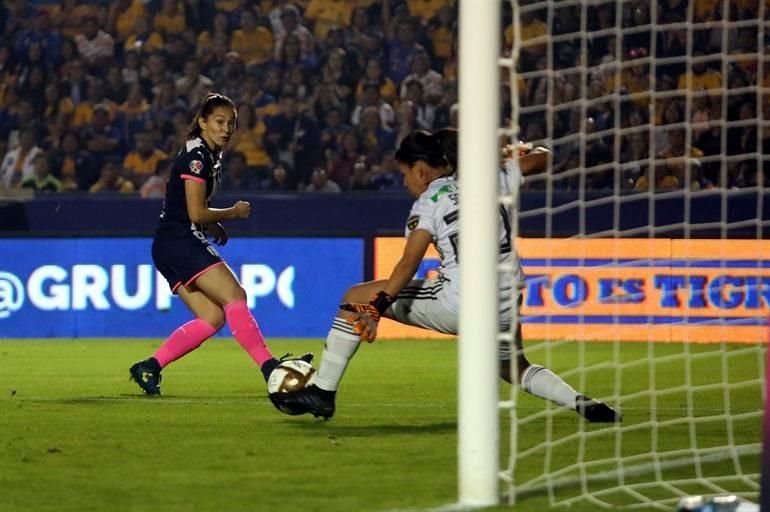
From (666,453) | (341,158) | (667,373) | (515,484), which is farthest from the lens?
(341,158)

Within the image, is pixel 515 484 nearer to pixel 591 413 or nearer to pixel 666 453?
pixel 666 453

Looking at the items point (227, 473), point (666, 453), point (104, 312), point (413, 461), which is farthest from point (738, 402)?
point (104, 312)

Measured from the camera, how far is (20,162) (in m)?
17.6

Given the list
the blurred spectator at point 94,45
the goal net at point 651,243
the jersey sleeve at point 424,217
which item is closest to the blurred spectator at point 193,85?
the blurred spectator at point 94,45

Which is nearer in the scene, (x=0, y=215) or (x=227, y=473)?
(x=227, y=473)

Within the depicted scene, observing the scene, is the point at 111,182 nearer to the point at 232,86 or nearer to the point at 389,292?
the point at 232,86

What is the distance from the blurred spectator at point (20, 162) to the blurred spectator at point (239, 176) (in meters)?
1.94

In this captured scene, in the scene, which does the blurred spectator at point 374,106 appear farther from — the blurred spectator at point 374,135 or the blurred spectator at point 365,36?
the blurred spectator at point 365,36

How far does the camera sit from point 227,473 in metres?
6.56

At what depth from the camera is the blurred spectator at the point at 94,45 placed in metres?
18.8

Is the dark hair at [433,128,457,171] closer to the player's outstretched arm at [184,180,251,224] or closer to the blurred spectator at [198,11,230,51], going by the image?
the player's outstretched arm at [184,180,251,224]

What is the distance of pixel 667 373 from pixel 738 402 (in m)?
2.11

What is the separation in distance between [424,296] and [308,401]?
756mm

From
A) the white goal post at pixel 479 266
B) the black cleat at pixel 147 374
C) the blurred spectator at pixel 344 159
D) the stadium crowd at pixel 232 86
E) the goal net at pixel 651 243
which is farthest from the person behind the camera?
the stadium crowd at pixel 232 86
